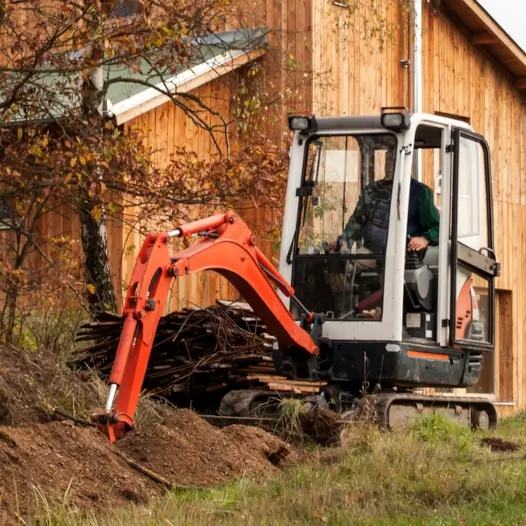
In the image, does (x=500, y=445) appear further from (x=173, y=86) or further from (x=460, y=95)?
(x=460, y=95)

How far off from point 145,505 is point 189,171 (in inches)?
253

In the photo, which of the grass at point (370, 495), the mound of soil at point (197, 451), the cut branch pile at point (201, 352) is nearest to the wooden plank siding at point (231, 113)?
the cut branch pile at point (201, 352)

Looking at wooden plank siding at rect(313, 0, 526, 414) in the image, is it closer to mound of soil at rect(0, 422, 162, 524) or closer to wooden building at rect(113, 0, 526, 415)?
wooden building at rect(113, 0, 526, 415)

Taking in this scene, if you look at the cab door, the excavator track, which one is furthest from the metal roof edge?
the excavator track

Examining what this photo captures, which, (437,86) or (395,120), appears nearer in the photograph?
(395,120)

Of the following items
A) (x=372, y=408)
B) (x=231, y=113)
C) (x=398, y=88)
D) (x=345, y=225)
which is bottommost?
(x=372, y=408)

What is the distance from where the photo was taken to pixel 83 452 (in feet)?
24.2

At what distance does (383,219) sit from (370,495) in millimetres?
4015

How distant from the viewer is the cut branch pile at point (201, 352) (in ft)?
39.8

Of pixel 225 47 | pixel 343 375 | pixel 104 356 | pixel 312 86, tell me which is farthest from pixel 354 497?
pixel 312 86

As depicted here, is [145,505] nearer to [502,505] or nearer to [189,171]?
[502,505]

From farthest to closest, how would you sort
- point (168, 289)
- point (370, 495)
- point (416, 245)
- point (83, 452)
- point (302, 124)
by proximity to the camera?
point (302, 124) → point (416, 245) → point (168, 289) → point (83, 452) → point (370, 495)

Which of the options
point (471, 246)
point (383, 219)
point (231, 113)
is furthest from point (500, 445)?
point (231, 113)

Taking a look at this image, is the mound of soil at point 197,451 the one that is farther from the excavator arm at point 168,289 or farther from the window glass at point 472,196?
the window glass at point 472,196
